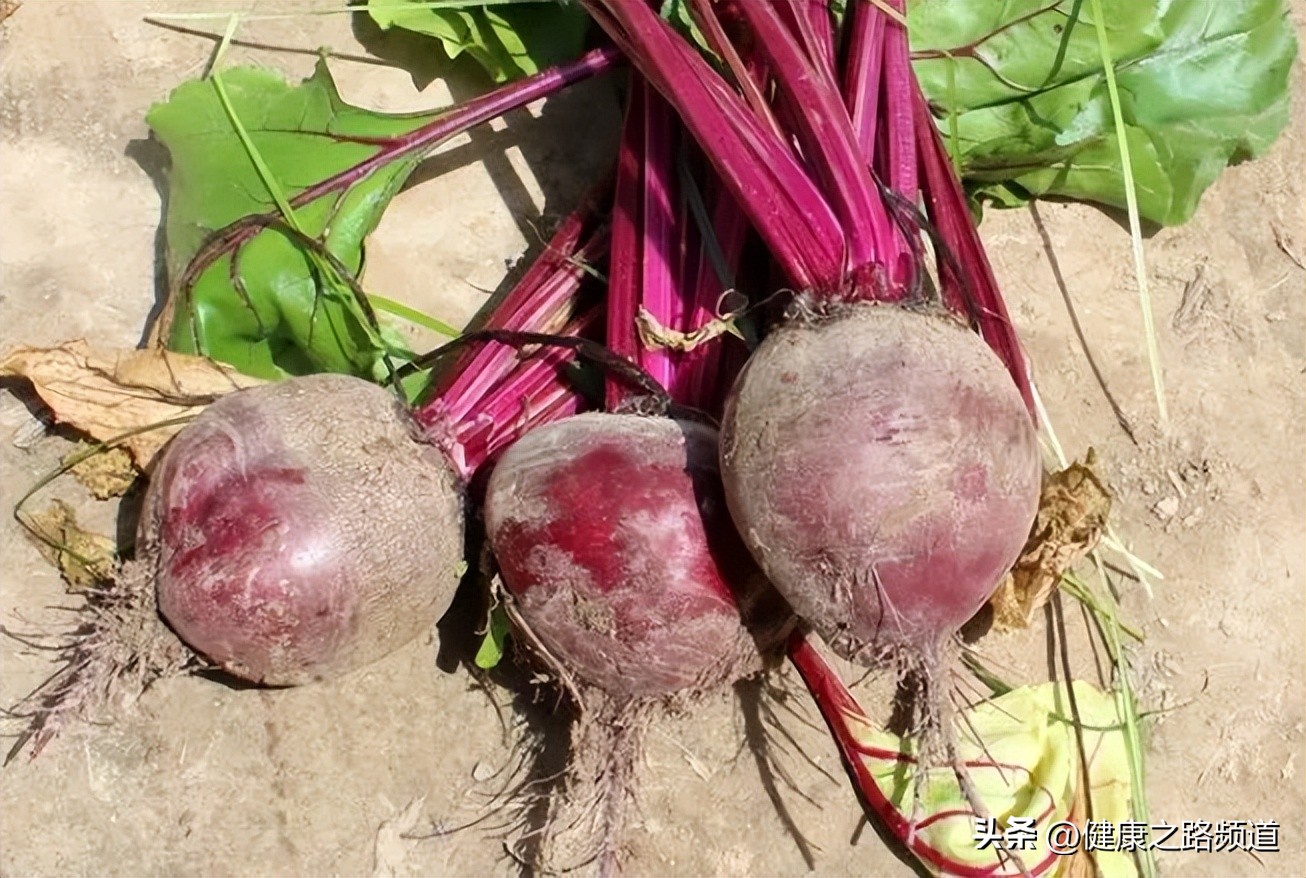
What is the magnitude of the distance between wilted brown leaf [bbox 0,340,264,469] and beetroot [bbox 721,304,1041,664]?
1.19 m

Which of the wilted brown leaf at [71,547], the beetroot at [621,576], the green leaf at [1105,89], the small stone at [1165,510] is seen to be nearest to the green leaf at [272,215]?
the wilted brown leaf at [71,547]

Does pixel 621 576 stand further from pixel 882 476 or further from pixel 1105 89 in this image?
pixel 1105 89

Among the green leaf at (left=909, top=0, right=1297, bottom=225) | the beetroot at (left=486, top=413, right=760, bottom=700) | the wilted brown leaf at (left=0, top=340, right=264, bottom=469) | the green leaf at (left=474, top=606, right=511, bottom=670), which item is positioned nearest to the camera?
the beetroot at (left=486, top=413, right=760, bottom=700)

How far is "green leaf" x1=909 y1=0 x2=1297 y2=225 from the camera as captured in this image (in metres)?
2.87

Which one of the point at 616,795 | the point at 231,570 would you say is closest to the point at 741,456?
the point at 616,795

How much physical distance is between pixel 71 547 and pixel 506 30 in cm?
151

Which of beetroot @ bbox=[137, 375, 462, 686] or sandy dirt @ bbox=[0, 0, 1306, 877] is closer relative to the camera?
beetroot @ bbox=[137, 375, 462, 686]

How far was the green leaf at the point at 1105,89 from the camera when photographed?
2867 mm

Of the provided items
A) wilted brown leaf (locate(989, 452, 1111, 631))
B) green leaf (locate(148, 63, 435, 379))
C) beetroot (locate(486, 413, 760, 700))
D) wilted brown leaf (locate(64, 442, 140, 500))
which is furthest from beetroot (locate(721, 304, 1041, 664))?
wilted brown leaf (locate(64, 442, 140, 500))

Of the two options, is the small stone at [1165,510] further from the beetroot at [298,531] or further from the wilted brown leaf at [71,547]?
the wilted brown leaf at [71,547]

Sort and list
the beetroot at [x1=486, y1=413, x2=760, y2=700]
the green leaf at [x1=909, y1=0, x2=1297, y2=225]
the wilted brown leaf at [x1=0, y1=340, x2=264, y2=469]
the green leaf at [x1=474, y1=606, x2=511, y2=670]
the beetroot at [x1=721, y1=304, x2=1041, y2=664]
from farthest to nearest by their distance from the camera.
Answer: the green leaf at [x1=909, y1=0, x2=1297, y2=225] < the wilted brown leaf at [x1=0, y1=340, x2=264, y2=469] < the green leaf at [x1=474, y1=606, x2=511, y2=670] < the beetroot at [x1=486, y1=413, x2=760, y2=700] < the beetroot at [x1=721, y1=304, x2=1041, y2=664]

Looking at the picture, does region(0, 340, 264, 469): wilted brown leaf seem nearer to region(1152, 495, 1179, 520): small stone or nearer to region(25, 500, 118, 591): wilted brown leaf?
region(25, 500, 118, 591): wilted brown leaf

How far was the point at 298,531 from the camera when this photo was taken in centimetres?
228

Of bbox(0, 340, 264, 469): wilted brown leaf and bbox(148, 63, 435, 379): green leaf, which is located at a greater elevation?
bbox(148, 63, 435, 379): green leaf
